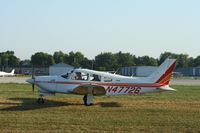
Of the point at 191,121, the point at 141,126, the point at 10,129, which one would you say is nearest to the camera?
the point at 10,129

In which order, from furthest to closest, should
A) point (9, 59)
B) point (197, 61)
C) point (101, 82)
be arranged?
1. point (197, 61)
2. point (9, 59)
3. point (101, 82)

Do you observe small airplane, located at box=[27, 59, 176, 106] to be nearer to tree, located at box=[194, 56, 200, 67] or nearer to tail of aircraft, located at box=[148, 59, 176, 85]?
tail of aircraft, located at box=[148, 59, 176, 85]

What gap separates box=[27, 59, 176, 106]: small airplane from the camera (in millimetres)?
19938

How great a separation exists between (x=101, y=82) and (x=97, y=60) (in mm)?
131900

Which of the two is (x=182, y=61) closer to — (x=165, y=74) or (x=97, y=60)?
(x=97, y=60)

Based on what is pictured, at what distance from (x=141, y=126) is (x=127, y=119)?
5.19ft

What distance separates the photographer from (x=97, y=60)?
151875 millimetres

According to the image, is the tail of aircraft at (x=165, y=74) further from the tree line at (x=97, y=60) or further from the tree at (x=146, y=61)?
the tree at (x=146, y=61)

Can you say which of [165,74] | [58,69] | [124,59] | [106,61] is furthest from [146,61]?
[165,74]

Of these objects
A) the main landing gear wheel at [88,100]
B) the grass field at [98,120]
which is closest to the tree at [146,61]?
the main landing gear wheel at [88,100]

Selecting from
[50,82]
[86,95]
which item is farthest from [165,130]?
[50,82]

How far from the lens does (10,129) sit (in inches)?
448

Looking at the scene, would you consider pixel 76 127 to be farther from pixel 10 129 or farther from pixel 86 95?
pixel 86 95

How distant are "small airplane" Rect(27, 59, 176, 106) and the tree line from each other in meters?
122
